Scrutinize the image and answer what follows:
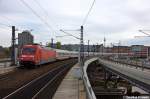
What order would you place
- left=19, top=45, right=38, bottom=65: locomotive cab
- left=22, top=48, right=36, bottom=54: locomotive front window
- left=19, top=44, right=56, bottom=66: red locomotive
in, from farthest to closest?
left=22, top=48, right=36, bottom=54: locomotive front window
left=19, top=44, right=56, bottom=66: red locomotive
left=19, top=45, right=38, bottom=65: locomotive cab

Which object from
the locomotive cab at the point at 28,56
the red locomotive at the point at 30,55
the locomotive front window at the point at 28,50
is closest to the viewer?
the locomotive cab at the point at 28,56

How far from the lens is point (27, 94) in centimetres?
2122

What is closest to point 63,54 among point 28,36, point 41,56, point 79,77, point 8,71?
point 28,36

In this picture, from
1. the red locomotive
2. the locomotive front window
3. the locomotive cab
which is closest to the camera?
the locomotive cab

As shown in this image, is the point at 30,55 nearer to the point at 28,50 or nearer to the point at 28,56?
the point at 28,56

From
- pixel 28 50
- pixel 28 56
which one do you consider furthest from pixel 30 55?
pixel 28 50

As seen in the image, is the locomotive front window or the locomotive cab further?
the locomotive front window

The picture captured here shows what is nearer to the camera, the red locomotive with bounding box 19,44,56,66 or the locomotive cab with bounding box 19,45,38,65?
the locomotive cab with bounding box 19,45,38,65

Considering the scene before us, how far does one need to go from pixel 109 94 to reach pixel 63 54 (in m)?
46.6

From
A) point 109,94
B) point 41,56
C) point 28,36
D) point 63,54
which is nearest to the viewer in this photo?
point 109,94

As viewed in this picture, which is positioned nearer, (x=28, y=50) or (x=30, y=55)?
(x=30, y=55)

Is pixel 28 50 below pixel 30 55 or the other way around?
the other way around

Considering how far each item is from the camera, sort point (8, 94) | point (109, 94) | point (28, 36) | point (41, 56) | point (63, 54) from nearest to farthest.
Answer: point (8, 94) < point (109, 94) < point (41, 56) < point (28, 36) < point (63, 54)

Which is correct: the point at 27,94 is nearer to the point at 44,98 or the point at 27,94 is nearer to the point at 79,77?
the point at 44,98
